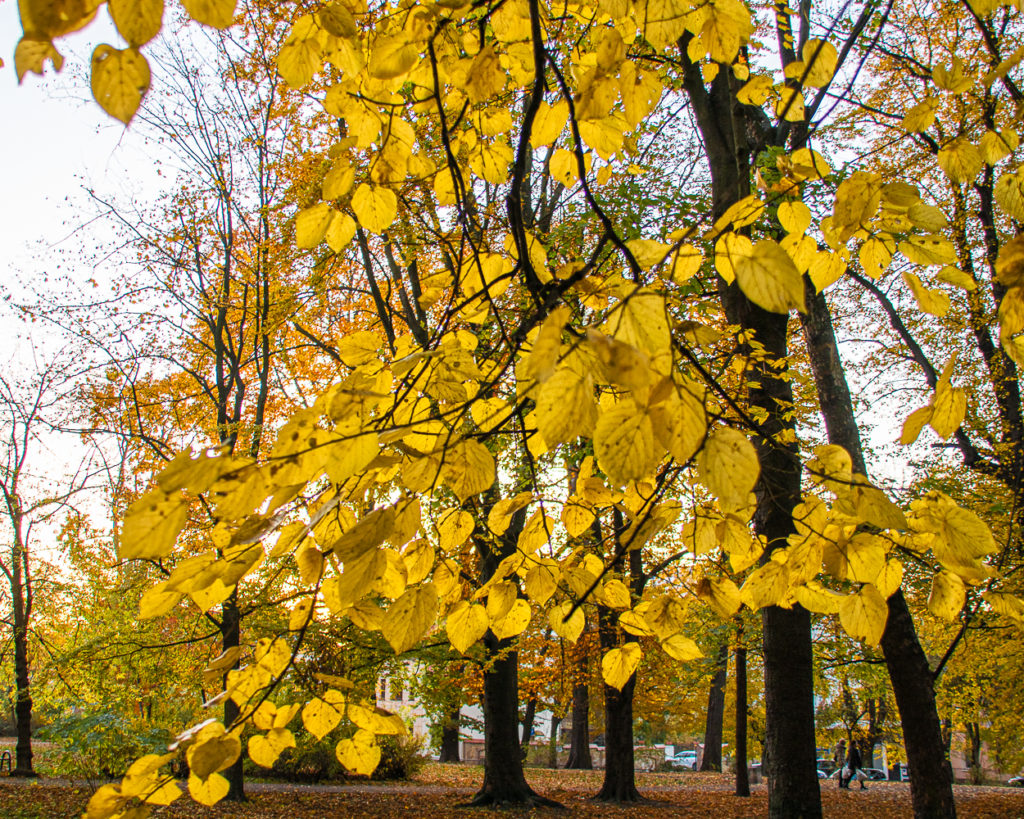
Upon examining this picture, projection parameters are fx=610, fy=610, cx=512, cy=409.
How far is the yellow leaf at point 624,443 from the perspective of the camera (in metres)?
0.60

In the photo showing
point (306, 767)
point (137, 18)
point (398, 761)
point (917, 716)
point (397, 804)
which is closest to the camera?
point (137, 18)

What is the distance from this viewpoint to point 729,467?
65 cm

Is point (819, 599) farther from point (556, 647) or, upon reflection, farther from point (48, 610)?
point (48, 610)

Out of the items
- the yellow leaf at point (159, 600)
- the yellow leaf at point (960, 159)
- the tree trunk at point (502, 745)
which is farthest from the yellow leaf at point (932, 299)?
the tree trunk at point (502, 745)

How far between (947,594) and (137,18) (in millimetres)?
1396

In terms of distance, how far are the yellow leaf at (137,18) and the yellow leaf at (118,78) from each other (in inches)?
0.5

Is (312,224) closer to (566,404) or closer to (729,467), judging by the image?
(566,404)

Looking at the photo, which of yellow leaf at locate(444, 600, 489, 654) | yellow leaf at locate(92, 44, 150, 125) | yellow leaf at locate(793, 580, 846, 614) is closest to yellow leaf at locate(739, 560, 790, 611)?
yellow leaf at locate(793, 580, 846, 614)

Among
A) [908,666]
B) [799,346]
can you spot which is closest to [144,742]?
[908,666]

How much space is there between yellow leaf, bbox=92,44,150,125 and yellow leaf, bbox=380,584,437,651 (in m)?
0.64

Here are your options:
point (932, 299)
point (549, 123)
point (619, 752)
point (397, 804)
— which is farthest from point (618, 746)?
point (549, 123)

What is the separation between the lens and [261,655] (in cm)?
95

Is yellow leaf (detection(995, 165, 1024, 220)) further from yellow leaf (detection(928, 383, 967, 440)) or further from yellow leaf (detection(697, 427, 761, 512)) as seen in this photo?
yellow leaf (detection(697, 427, 761, 512))

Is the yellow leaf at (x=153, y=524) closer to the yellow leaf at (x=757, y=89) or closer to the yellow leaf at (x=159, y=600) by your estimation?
the yellow leaf at (x=159, y=600)
